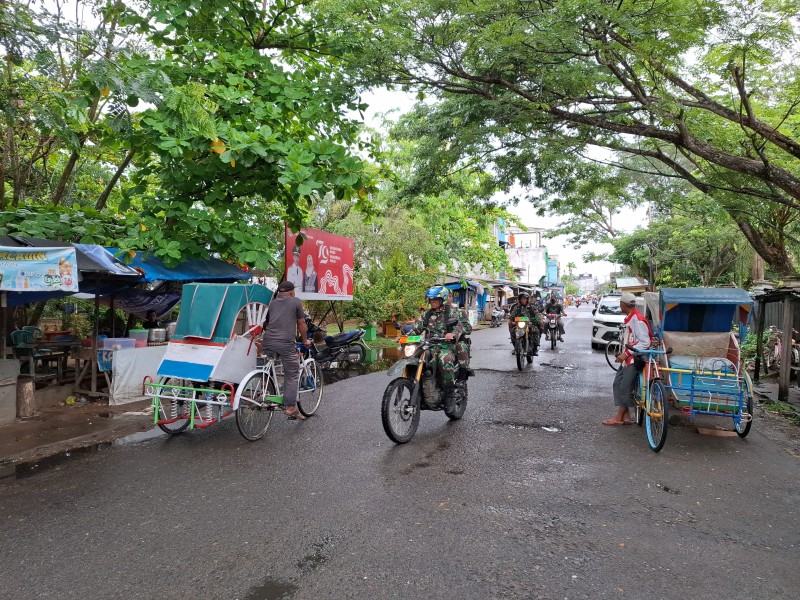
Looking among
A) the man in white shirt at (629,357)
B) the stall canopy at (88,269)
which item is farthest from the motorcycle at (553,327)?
the stall canopy at (88,269)

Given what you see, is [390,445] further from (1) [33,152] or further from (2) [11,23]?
(1) [33,152]

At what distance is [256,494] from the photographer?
453 centimetres

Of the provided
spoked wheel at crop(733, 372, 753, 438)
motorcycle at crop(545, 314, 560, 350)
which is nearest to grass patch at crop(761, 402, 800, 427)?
spoked wheel at crop(733, 372, 753, 438)

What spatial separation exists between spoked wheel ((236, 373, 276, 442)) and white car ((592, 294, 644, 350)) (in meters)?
12.7

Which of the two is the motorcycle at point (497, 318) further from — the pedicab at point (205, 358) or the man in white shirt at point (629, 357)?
the pedicab at point (205, 358)

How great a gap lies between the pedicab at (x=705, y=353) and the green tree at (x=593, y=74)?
71.5 inches

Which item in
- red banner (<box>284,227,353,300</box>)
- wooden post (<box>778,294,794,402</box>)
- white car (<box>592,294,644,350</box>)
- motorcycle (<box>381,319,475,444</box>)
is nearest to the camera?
motorcycle (<box>381,319,475,444</box>)

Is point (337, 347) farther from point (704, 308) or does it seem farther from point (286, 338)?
point (704, 308)

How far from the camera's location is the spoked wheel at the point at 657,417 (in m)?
5.75

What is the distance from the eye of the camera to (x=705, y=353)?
24.8 feet

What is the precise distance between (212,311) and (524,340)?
802 cm

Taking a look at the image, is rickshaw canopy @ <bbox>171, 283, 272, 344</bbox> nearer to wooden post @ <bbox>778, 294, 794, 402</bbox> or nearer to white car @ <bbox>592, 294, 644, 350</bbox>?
wooden post @ <bbox>778, 294, 794, 402</bbox>

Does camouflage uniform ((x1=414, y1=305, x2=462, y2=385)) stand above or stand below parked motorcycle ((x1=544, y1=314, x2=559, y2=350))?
above

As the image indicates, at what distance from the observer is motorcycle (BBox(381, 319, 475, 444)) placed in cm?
591
